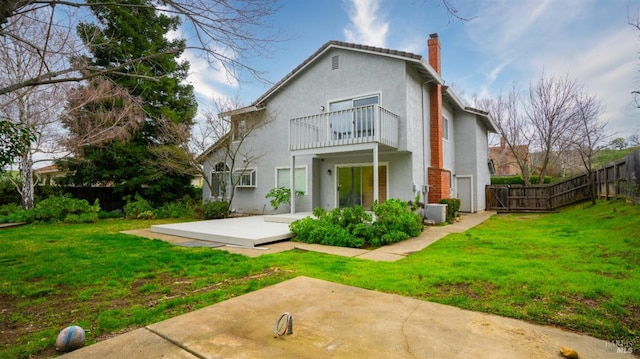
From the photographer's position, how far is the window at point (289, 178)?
42.9 feet

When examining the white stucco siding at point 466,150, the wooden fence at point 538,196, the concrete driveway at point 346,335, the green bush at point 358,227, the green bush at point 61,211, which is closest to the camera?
the concrete driveway at point 346,335

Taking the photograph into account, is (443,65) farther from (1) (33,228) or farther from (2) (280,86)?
(1) (33,228)

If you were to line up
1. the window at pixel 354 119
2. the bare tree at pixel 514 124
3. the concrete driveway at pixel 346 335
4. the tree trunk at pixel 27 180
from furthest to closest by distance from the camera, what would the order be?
the bare tree at pixel 514 124 < the tree trunk at pixel 27 180 < the window at pixel 354 119 < the concrete driveway at pixel 346 335

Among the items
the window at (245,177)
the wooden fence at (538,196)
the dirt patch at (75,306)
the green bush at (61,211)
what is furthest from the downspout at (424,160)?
the green bush at (61,211)

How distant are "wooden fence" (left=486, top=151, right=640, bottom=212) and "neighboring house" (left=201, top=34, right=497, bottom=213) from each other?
116cm

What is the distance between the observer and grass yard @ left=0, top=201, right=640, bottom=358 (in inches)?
119

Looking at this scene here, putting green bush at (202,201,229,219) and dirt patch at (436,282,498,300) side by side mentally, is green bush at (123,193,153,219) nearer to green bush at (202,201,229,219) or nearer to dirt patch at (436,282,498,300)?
green bush at (202,201,229,219)

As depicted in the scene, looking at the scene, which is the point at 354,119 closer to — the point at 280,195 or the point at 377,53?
the point at 377,53

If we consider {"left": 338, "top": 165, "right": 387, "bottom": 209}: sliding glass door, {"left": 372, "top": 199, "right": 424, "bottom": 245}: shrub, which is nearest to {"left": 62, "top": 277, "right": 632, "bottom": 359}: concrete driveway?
{"left": 372, "top": 199, "right": 424, "bottom": 245}: shrub

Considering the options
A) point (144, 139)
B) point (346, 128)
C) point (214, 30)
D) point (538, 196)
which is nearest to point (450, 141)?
point (538, 196)

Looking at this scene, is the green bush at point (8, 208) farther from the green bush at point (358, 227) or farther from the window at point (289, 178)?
the green bush at point (358, 227)

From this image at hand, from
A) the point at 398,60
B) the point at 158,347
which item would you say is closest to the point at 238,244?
the point at 158,347

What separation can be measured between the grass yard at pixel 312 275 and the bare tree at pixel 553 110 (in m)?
14.3

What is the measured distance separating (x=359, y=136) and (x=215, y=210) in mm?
7104
